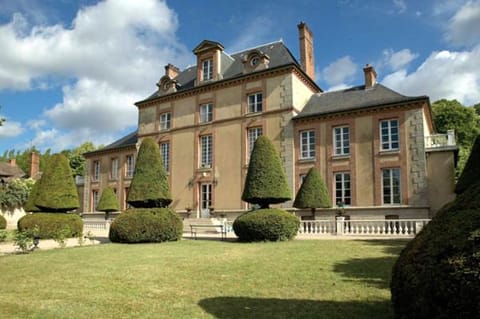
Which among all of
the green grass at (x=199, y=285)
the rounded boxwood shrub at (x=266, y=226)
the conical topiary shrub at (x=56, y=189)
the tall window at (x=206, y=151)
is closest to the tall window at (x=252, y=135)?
the tall window at (x=206, y=151)

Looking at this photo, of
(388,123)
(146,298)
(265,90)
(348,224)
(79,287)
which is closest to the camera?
(146,298)

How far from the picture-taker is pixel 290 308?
16.3ft

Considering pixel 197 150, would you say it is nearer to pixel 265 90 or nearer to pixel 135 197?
pixel 265 90

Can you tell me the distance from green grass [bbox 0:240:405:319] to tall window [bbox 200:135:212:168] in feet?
51.2

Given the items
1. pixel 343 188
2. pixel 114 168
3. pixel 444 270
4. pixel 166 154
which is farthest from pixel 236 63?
pixel 444 270

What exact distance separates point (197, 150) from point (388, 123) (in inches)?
478

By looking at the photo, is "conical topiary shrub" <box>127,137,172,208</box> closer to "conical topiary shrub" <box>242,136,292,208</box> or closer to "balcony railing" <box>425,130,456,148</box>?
"conical topiary shrub" <box>242,136,292,208</box>

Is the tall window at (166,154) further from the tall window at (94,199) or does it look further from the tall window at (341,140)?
the tall window at (341,140)

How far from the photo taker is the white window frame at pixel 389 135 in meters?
20.4

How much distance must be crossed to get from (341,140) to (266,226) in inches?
393

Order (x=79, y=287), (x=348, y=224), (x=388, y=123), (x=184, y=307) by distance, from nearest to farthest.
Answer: (x=184, y=307) → (x=79, y=287) → (x=348, y=224) → (x=388, y=123)

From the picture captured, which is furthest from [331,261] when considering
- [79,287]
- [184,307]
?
[79,287]

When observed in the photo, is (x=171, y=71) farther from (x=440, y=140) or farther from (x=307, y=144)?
(x=440, y=140)

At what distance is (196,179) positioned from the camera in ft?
85.2
